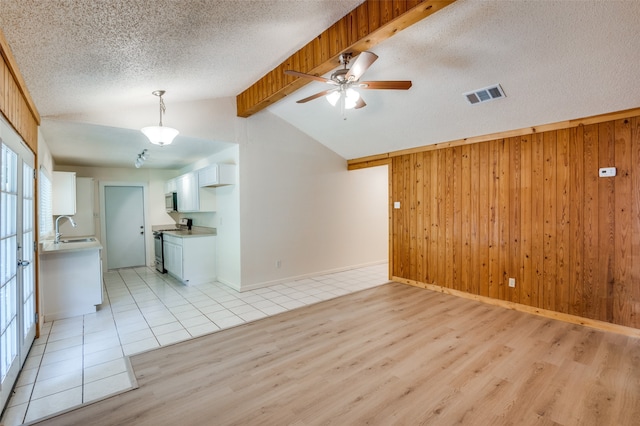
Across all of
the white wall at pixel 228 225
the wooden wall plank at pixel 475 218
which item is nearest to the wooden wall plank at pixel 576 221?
the wooden wall plank at pixel 475 218

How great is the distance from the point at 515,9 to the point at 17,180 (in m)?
4.01

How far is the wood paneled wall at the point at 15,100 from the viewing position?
6.25 ft

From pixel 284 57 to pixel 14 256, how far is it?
2.94 meters

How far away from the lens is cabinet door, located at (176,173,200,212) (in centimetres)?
550

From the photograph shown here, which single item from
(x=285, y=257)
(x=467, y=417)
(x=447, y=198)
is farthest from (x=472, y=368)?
(x=285, y=257)

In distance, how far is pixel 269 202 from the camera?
5.16 m

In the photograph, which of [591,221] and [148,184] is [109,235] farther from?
[591,221]

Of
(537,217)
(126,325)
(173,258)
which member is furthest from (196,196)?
(537,217)

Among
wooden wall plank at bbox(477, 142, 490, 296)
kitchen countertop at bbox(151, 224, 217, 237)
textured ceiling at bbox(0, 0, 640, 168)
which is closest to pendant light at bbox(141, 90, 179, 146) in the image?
textured ceiling at bbox(0, 0, 640, 168)

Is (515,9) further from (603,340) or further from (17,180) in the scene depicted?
(17,180)

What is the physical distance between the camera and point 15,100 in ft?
7.45

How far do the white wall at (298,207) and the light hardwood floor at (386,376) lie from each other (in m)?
1.68

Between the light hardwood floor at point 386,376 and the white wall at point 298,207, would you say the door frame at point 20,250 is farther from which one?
the white wall at point 298,207

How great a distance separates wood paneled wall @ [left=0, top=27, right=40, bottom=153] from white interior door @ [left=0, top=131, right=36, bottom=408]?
4.4 inches
